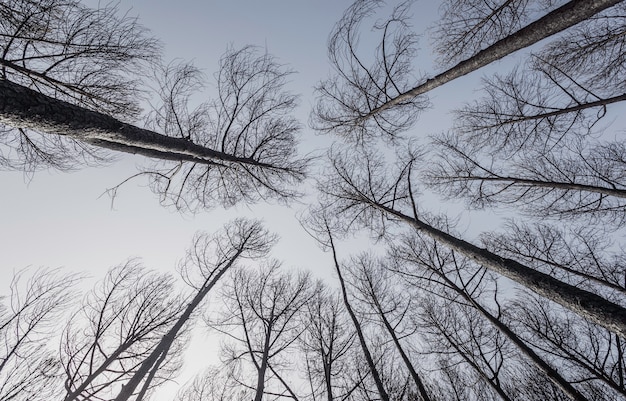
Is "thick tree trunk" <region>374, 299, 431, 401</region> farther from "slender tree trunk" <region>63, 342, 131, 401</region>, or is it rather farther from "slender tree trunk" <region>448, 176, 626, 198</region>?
"slender tree trunk" <region>63, 342, 131, 401</region>

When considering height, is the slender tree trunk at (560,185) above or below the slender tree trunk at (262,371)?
above

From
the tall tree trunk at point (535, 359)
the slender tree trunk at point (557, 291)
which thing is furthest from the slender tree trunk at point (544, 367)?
the slender tree trunk at point (557, 291)

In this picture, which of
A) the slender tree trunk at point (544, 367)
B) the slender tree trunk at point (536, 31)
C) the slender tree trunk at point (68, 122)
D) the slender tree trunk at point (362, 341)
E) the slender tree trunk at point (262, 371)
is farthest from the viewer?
the slender tree trunk at point (262, 371)

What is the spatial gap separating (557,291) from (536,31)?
360 cm

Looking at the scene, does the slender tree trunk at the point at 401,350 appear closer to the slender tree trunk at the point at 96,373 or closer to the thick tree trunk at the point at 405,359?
the thick tree trunk at the point at 405,359

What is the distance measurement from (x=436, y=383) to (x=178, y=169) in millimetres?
11007

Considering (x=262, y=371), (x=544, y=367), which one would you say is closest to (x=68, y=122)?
(x=262, y=371)

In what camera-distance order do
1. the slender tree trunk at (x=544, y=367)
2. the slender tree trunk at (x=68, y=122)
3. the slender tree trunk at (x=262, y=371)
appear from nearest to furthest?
the slender tree trunk at (x=68, y=122) → the slender tree trunk at (x=544, y=367) → the slender tree trunk at (x=262, y=371)

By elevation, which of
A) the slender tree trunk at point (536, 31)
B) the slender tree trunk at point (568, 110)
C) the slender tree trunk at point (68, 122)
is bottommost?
the slender tree trunk at point (68, 122)

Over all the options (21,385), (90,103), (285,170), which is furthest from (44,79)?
(21,385)

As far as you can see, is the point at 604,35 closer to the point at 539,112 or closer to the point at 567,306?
the point at 539,112

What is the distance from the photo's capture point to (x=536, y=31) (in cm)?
342

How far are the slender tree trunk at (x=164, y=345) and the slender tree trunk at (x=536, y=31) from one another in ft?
26.6

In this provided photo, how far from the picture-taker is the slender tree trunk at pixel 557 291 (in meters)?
3.10
